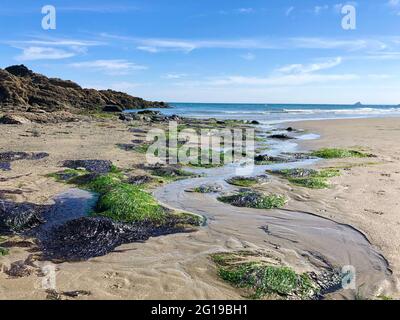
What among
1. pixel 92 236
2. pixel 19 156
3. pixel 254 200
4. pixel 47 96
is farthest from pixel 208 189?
pixel 47 96

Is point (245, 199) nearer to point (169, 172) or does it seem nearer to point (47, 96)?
point (169, 172)

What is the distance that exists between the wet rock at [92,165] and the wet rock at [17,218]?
4.50 m

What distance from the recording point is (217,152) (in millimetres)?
17641

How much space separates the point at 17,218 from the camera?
752cm

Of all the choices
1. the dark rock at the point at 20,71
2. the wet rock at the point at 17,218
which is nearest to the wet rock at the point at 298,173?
the wet rock at the point at 17,218

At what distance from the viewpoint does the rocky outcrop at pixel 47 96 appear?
146 feet

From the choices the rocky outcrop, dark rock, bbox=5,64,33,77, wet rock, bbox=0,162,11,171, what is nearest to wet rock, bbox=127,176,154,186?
wet rock, bbox=0,162,11,171

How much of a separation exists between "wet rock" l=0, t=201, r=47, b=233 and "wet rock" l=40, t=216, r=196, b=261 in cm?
52

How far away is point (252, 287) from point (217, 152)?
40.4 ft

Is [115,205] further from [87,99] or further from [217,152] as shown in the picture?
[87,99]

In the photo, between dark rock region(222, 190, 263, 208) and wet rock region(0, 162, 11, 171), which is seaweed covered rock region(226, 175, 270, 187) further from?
wet rock region(0, 162, 11, 171)

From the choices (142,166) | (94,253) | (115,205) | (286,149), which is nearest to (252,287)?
(94,253)

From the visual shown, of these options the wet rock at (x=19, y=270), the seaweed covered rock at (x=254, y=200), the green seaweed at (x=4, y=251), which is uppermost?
the seaweed covered rock at (x=254, y=200)

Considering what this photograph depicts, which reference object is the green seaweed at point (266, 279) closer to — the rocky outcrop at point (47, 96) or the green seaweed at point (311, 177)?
the green seaweed at point (311, 177)
